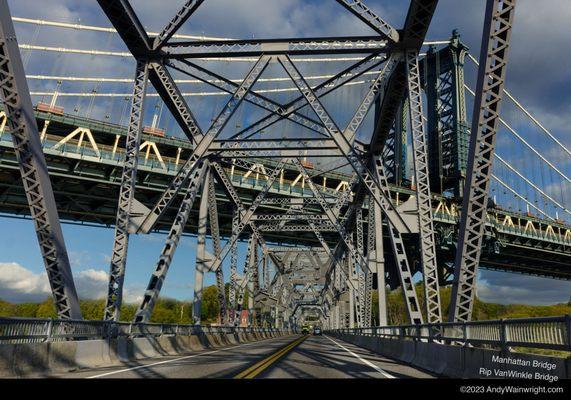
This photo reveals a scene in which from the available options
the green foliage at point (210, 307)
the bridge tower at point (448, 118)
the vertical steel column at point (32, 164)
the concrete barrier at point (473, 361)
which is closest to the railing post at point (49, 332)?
the vertical steel column at point (32, 164)

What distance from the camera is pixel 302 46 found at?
16844 mm

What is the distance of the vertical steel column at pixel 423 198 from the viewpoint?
1299 centimetres

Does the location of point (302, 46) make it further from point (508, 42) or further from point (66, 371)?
point (66, 371)

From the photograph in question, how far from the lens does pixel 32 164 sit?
9.30m

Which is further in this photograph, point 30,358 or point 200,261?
point 200,261

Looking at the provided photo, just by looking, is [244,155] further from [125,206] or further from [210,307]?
[210,307]


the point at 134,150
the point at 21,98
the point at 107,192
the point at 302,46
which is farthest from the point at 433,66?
the point at 21,98

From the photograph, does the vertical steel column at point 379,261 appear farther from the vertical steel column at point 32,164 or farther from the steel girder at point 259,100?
the vertical steel column at point 32,164

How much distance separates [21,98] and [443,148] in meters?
60.6

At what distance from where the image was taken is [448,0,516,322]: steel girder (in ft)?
28.6

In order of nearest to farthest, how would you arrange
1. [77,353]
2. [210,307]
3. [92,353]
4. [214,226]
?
[77,353]
[92,353]
[214,226]
[210,307]

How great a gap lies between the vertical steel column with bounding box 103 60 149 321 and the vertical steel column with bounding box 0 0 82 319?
3.85 meters

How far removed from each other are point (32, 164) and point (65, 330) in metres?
3.81

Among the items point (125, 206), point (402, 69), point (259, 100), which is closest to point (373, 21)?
point (402, 69)
